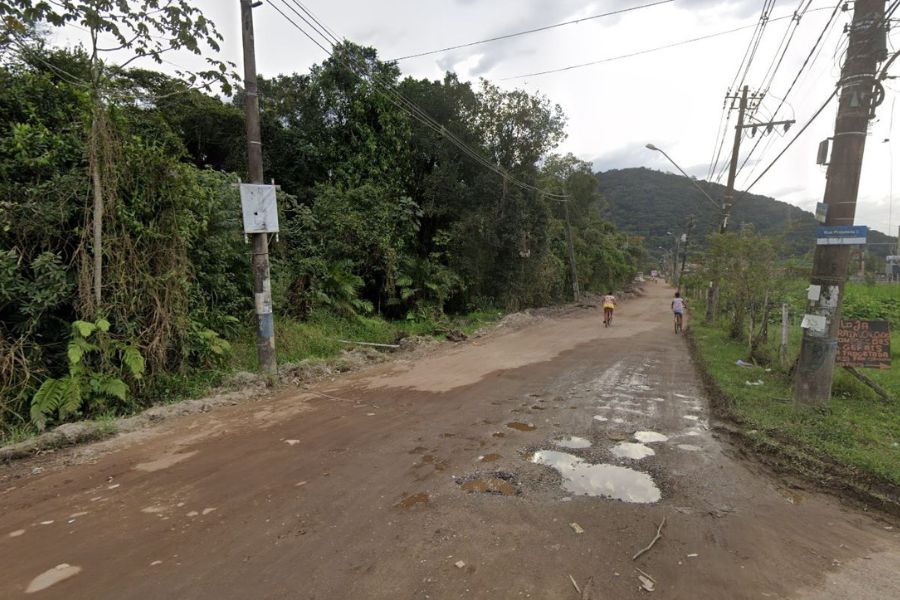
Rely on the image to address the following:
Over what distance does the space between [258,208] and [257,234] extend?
49 centimetres

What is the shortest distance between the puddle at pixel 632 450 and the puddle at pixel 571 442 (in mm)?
322

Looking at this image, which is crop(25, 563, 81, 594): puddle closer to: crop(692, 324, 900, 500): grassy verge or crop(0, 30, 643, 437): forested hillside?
crop(0, 30, 643, 437): forested hillside

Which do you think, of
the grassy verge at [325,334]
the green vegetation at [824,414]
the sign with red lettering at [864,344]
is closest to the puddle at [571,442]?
the green vegetation at [824,414]

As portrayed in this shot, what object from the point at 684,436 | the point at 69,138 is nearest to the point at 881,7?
the point at 684,436

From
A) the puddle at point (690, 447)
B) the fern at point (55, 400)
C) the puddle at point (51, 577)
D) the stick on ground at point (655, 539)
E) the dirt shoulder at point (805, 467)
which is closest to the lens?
the puddle at point (51, 577)

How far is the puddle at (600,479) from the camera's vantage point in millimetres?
4387

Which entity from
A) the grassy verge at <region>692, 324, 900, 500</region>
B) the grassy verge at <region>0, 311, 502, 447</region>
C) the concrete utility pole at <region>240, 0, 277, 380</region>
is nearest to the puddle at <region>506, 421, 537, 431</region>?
the grassy verge at <region>692, 324, 900, 500</region>

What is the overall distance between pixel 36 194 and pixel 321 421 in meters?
4.93

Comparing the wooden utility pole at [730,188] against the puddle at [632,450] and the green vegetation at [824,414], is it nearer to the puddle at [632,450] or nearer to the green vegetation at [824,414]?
the green vegetation at [824,414]

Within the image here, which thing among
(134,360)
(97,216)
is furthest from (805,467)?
(97,216)

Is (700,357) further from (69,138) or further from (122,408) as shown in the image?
(69,138)

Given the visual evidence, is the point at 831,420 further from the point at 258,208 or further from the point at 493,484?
the point at 258,208

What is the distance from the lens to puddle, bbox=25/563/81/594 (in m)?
3.09

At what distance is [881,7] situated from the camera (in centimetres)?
611
